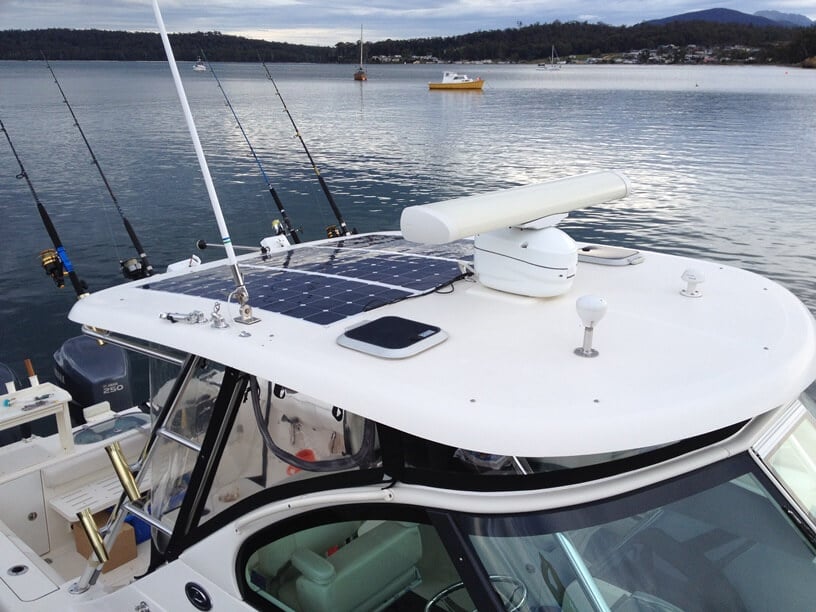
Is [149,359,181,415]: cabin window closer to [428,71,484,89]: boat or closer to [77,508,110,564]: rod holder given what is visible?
[77,508,110,564]: rod holder

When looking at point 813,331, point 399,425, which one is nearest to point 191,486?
point 399,425

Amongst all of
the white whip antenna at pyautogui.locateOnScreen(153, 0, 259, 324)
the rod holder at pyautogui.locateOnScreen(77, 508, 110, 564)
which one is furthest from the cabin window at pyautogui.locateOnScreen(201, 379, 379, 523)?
the rod holder at pyautogui.locateOnScreen(77, 508, 110, 564)

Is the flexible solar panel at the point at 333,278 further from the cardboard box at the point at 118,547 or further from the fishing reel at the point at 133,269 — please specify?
the fishing reel at the point at 133,269

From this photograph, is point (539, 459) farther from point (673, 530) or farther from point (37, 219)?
point (37, 219)

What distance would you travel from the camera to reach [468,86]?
223 ft

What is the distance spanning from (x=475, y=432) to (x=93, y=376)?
236 inches

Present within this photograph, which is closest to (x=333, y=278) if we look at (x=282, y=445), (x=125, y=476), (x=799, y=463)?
(x=282, y=445)

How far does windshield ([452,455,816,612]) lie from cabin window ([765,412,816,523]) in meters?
0.09

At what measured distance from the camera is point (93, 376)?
6.79 m

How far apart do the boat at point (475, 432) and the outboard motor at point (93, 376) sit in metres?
3.65

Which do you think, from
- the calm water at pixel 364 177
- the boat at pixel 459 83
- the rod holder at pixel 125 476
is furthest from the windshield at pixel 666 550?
the boat at pixel 459 83

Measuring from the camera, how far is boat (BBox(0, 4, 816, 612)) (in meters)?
1.85

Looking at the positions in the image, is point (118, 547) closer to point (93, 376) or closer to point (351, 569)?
point (351, 569)

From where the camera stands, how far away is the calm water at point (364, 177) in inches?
554
